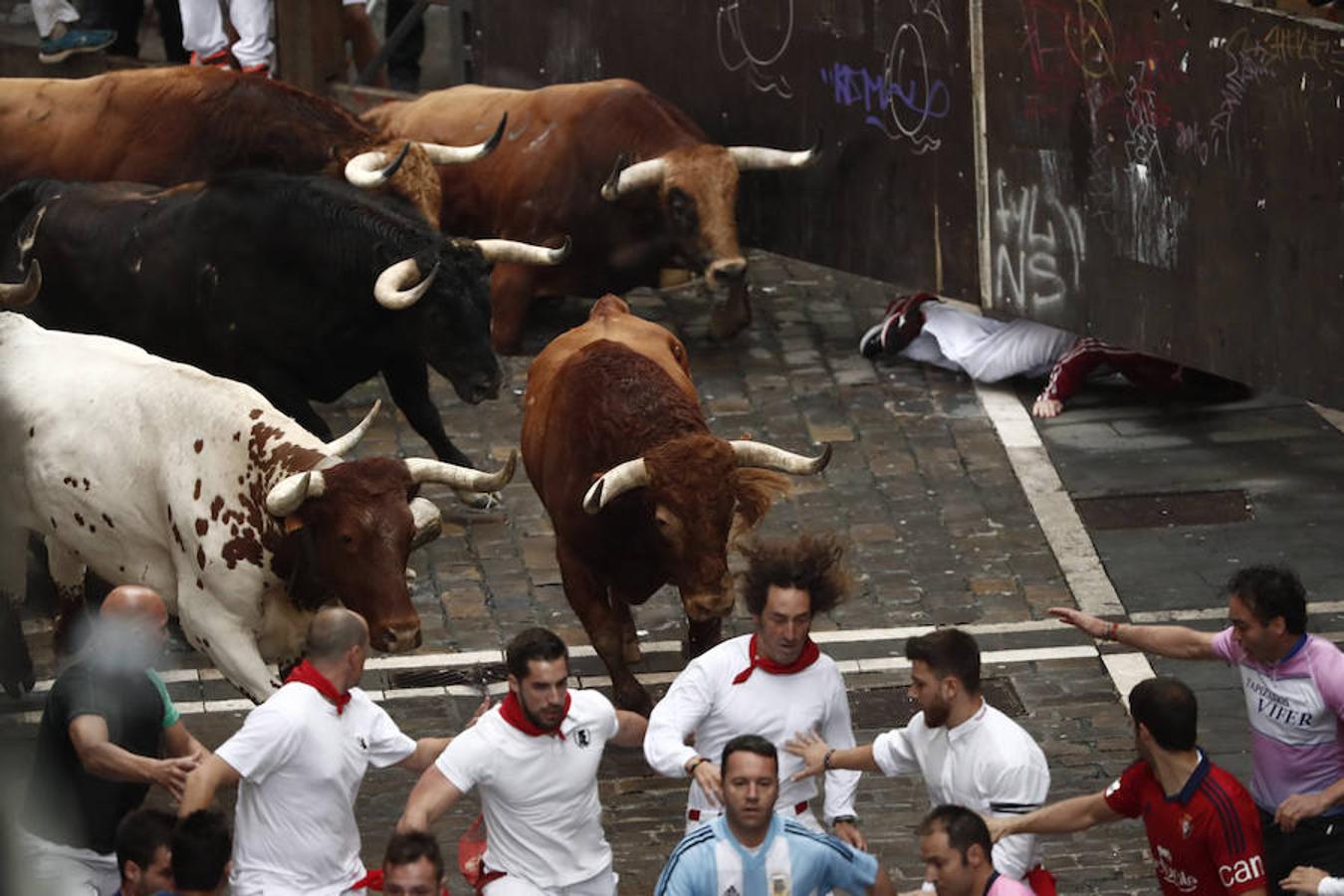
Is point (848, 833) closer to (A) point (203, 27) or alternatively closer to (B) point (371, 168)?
(B) point (371, 168)

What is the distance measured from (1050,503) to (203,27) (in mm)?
8730

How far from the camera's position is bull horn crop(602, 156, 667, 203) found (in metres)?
15.5

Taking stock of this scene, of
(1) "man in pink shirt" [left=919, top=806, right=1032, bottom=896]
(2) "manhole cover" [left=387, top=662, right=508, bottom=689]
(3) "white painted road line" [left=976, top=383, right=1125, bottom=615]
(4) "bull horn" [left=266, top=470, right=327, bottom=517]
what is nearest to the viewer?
(1) "man in pink shirt" [left=919, top=806, right=1032, bottom=896]

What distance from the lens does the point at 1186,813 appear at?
722 centimetres

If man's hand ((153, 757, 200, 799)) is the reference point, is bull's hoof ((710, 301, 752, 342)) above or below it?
below

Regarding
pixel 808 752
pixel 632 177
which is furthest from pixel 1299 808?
pixel 632 177

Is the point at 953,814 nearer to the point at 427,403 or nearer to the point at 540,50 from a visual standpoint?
the point at 427,403

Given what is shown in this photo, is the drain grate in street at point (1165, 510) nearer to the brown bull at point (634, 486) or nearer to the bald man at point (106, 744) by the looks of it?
the brown bull at point (634, 486)

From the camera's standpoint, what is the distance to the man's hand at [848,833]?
7.82 meters

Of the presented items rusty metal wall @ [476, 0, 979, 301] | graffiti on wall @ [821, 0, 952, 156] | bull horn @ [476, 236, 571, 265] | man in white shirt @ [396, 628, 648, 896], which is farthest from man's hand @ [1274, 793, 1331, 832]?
graffiti on wall @ [821, 0, 952, 156]

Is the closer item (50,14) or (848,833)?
(848,833)

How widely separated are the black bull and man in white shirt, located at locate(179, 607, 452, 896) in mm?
5078

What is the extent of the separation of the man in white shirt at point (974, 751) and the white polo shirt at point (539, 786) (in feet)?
3.63

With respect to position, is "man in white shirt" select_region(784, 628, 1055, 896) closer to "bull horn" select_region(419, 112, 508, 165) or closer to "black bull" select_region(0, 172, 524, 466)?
"black bull" select_region(0, 172, 524, 466)
